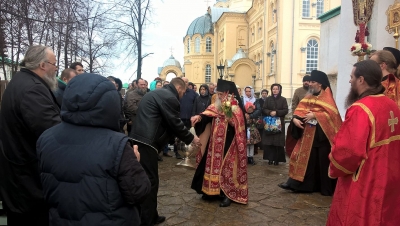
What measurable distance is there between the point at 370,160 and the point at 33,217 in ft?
9.40

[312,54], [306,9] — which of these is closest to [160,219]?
[312,54]

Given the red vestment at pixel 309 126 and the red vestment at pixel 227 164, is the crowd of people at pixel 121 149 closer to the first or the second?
the red vestment at pixel 227 164

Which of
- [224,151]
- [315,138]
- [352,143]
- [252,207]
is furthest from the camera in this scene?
[315,138]

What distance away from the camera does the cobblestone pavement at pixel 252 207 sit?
4.91 meters

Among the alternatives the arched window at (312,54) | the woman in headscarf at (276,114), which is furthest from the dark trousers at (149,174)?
the arched window at (312,54)

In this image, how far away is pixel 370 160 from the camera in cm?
290

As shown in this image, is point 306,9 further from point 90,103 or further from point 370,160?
point 90,103

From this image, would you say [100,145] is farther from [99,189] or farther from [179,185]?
[179,185]

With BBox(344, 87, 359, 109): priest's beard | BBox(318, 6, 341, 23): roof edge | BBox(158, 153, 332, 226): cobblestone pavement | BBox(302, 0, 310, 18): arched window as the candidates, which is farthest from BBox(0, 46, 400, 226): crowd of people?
BBox(302, 0, 310, 18): arched window

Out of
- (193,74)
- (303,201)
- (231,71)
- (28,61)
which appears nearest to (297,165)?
(303,201)

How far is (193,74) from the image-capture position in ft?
190

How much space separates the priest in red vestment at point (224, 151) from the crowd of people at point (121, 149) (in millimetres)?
16

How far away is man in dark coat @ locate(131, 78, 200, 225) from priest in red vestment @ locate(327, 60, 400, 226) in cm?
200

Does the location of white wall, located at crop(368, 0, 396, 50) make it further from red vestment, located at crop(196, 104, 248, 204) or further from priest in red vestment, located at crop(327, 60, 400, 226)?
priest in red vestment, located at crop(327, 60, 400, 226)
